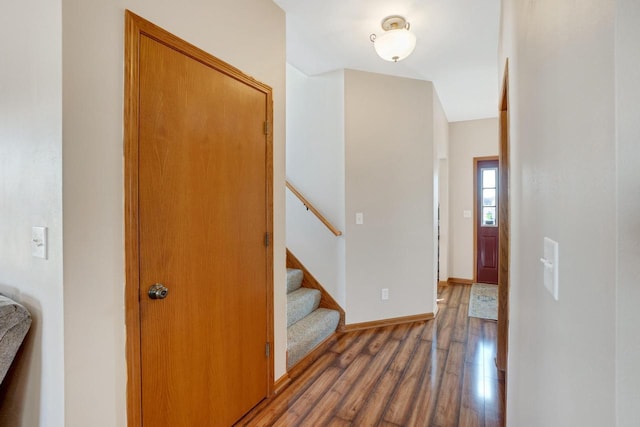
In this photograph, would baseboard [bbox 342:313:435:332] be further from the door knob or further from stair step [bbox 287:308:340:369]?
the door knob

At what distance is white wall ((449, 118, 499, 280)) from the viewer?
16.4 ft

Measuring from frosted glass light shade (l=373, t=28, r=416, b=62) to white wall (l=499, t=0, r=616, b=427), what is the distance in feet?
4.40

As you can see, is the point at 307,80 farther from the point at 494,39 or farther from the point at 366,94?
the point at 494,39

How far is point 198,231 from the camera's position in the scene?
1571 millimetres

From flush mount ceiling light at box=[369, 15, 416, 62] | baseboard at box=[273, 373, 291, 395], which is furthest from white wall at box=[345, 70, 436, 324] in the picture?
baseboard at box=[273, 373, 291, 395]

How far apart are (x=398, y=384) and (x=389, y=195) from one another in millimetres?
1836

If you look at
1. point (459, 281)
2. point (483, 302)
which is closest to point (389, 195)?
point (483, 302)

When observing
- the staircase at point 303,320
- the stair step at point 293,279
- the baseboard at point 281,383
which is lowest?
the baseboard at point 281,383

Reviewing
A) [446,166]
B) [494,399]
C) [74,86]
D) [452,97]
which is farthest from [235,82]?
[446,166]

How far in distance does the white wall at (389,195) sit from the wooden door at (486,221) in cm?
192

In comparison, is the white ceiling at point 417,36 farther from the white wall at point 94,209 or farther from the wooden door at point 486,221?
the wooden door at point 486,221

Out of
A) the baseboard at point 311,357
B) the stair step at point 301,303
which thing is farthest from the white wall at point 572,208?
the stair step at point 301,303

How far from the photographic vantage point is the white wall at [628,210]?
34cm

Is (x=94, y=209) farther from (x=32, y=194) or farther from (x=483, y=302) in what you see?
(x=483, y=302)
